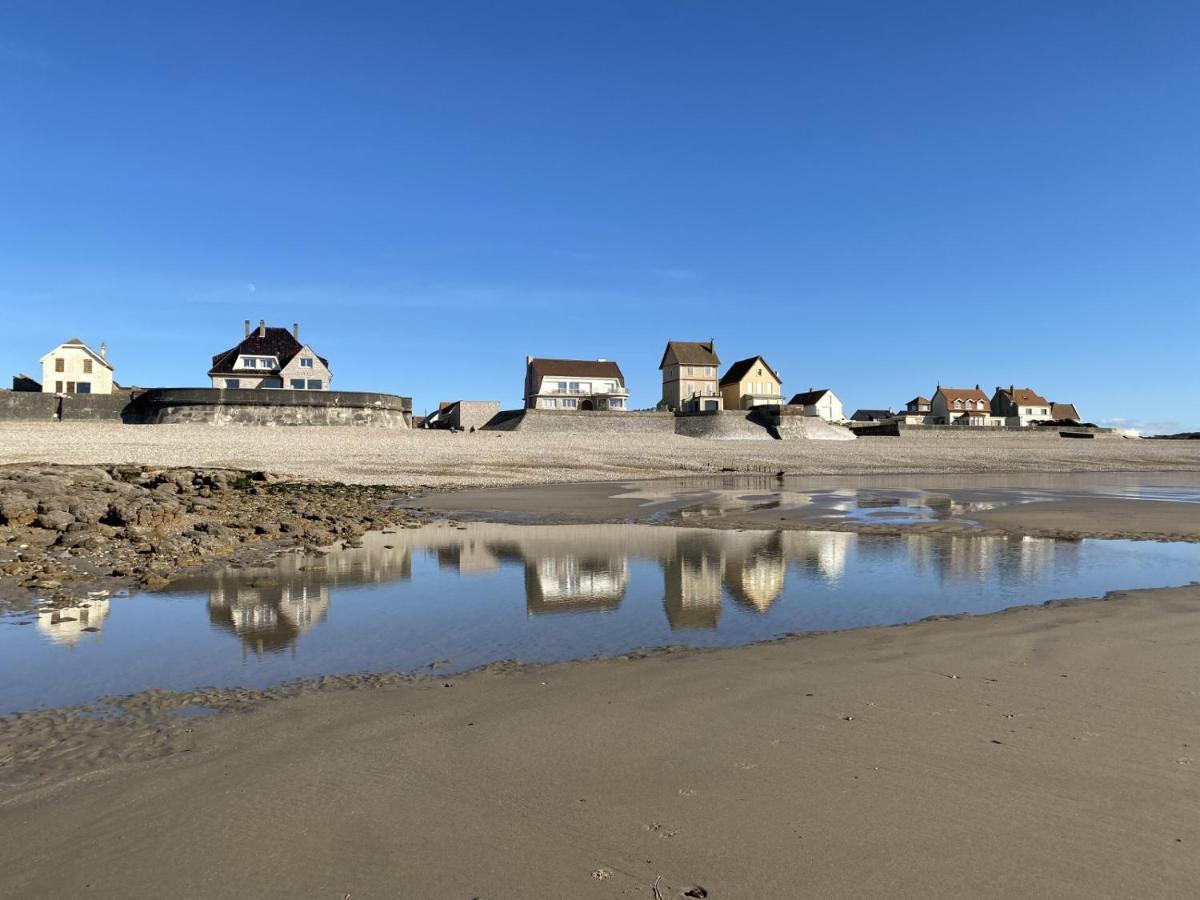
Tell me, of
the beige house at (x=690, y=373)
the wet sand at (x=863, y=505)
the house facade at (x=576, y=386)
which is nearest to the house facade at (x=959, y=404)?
the beige house at (x=690, y=373)

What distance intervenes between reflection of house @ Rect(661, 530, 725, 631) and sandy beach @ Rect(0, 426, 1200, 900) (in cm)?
146

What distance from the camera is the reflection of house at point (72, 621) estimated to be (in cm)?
769

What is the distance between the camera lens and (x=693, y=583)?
10922 millimetres

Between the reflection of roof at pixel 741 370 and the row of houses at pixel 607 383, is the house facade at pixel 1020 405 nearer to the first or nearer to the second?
the row of houses at pixel 607 383

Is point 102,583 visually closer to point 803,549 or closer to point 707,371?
point 803,549

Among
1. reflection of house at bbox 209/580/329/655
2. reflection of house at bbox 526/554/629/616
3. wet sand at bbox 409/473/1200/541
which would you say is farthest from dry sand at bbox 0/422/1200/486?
reflection of house at bbox 209/580/329/655

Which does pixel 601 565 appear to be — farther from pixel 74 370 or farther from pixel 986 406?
pixel 986 406

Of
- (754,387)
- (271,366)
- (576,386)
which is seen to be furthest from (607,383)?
(271,366)

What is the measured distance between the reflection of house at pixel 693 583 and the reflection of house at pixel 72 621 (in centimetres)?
610

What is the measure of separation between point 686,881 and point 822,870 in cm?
58

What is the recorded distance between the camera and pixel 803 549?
14336mm

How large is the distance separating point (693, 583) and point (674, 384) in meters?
72.1

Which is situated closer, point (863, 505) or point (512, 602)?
point (512, 602)

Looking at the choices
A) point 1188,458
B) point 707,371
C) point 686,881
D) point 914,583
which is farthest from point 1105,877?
point 707,371
